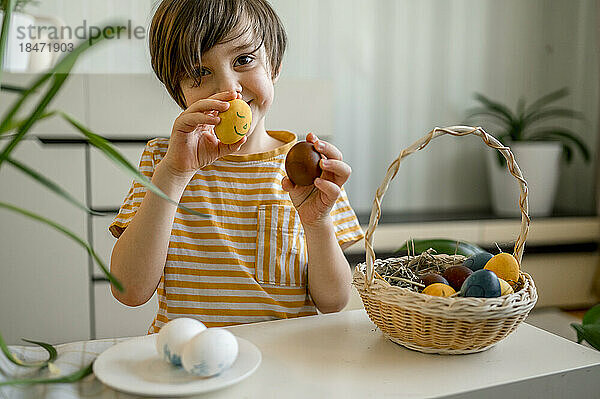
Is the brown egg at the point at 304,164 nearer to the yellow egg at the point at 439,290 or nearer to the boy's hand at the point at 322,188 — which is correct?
the boy's hand at the point at 322,188

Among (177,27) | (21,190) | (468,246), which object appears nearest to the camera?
(177,27)

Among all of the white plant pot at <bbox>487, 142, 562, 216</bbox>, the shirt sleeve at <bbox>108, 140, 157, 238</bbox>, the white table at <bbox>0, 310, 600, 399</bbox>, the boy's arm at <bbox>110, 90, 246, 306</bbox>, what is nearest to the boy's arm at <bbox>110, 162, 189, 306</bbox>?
the boy's arm at <bbox>110, 90, 246, 306</bbox>

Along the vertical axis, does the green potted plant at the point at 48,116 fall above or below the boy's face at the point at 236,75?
below

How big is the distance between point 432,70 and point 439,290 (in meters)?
2.50

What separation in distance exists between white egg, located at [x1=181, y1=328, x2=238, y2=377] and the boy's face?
1.50ft

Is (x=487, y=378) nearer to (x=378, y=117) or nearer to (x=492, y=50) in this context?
(x=378, y=117)

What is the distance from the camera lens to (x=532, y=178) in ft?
9.76

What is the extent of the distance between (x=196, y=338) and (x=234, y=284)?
0.43 meters

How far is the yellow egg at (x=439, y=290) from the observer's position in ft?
2.59

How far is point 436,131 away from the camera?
0.82 m

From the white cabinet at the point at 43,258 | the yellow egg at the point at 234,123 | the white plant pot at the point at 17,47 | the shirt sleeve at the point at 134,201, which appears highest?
the white plant pot at the point at 17,47

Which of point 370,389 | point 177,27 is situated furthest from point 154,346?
point 177,27

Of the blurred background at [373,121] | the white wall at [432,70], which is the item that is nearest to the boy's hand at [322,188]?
the blurred background at [373,121]

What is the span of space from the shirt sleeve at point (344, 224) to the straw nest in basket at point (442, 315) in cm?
32
